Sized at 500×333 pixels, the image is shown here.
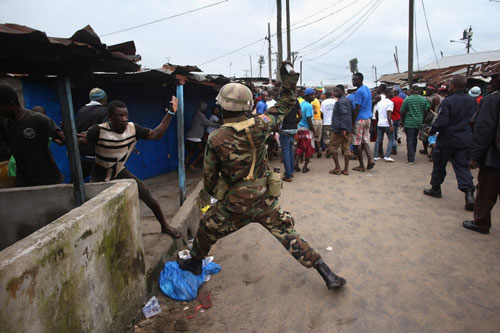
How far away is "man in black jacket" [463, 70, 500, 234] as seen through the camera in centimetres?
338

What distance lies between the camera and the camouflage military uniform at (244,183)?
2.42 m

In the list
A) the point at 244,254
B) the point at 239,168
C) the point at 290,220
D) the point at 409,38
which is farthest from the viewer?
the point at 409,38

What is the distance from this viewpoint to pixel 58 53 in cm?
205

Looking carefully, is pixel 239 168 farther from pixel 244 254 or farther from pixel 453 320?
pixel 453 320

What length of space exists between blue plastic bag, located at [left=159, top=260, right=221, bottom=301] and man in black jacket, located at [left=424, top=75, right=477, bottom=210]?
4.02 m

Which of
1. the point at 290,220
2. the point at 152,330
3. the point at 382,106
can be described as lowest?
the point at 152,330

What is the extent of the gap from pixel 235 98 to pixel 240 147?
395 mm

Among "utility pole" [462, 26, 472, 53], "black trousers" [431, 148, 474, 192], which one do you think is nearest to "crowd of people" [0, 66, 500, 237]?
"black trousers" [431, 148, 474, 192]

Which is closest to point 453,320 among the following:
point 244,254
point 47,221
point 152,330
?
point 244,254

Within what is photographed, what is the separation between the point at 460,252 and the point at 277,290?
2.09 meters

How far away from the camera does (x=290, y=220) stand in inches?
107

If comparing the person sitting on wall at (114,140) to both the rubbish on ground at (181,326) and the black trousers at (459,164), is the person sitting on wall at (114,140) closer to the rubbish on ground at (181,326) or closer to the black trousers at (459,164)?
the rubbish on ground at (181,326)

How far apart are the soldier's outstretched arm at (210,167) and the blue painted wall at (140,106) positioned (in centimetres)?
392

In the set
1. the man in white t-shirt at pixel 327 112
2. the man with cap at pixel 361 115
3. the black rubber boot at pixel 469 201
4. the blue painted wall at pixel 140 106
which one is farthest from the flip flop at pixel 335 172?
the blue painted wall at pixel 140 106
